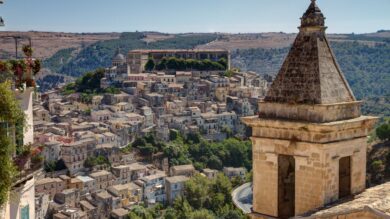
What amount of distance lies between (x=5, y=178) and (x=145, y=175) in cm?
6567

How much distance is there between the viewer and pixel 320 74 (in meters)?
8.88

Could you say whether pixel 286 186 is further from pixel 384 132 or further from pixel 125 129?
pixel 125 129

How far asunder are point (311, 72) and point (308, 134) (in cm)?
89

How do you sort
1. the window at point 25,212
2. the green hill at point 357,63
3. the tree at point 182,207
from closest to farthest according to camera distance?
the window at point 25,212 → the tree at point 182,207 → the green hill at point 357,63

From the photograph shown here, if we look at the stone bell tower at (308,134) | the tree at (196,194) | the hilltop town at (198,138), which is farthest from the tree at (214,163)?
the stone bell tower at (308,134)

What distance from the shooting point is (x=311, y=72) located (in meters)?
8.95

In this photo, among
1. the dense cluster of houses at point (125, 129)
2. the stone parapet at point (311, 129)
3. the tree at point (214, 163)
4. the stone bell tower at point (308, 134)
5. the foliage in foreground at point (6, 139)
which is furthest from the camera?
the tree at point (214, 163)

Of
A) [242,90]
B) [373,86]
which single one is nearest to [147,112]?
[242,90]

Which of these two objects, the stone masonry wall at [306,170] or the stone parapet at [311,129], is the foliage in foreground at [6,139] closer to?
the stone parapet at [311,129]

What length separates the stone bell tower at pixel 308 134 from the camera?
8.70m

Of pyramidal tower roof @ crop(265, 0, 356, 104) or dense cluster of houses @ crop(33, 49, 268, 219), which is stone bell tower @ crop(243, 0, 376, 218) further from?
dense cluster of houses @ crop(33, 49, 268, 219)

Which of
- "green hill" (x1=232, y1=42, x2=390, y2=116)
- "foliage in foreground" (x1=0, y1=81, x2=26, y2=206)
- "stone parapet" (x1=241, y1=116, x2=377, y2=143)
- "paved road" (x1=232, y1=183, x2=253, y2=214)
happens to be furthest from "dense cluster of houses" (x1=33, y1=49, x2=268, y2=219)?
"stone parapet" (x1=241, y1=116, x2=377, y2=143)

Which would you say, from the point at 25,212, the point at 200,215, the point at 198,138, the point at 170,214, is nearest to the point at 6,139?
the point at 25,212

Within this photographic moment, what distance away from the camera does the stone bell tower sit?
342 inches
